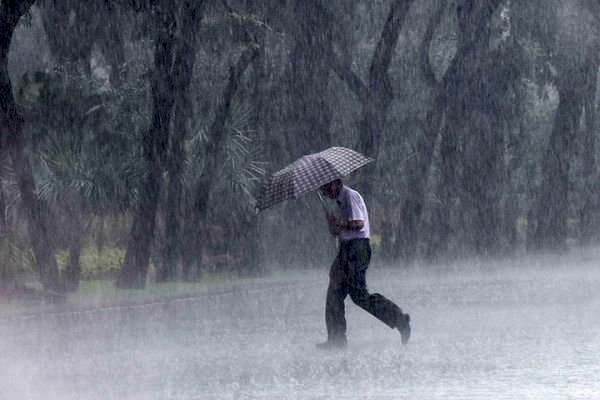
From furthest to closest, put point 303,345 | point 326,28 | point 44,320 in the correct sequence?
point 326,28 < point 44,320 < point 303,345

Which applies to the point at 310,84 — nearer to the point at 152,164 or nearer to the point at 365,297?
the point at 152,164

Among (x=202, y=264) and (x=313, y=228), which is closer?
(x=202, y=264)

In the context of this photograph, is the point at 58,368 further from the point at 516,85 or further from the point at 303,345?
the point at 516,85

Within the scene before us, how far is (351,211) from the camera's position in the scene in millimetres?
14422

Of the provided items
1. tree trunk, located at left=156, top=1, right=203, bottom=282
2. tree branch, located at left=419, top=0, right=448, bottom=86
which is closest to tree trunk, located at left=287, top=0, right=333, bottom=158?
tree branch, located at left=419, top=0, right=448, bottom=86

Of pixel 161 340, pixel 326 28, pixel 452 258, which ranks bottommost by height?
pixel 452 258

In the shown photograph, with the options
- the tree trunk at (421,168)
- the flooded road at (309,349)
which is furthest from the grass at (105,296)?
the tree trunk at (421,168)

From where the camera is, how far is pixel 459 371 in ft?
41.0

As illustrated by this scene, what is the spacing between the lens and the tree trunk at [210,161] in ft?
98.6

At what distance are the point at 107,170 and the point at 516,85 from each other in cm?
1194

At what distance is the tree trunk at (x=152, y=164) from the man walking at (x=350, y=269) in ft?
41.1

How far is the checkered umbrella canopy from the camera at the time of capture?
14.4 m

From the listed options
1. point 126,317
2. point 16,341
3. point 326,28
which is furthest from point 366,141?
point 16,341

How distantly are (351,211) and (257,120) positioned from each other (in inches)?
770
